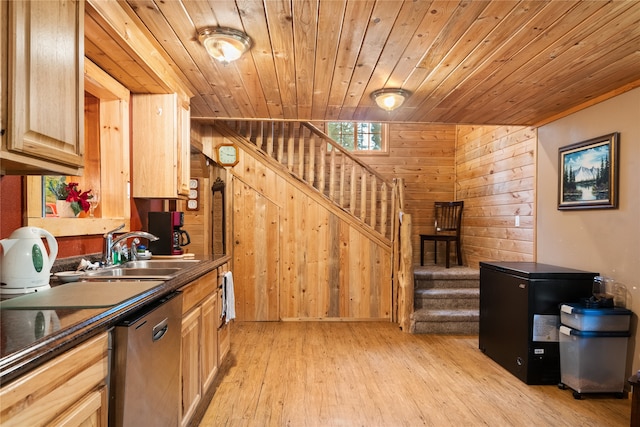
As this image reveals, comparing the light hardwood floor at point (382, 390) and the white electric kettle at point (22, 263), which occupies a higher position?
the white electric kettle at point (22, 263)

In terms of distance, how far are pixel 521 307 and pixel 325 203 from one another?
2.44 meters

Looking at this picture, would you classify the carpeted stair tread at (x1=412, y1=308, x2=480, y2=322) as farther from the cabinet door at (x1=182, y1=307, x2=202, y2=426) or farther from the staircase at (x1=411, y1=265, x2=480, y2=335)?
the cabinet door at (x1=182, y1=307, x2=202, y2=426)

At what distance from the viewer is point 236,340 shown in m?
3.76

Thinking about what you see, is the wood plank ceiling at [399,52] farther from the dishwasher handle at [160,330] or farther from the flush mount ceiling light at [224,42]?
the dishwasher handle at [160,330]

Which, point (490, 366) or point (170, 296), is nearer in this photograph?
point (170, 296)

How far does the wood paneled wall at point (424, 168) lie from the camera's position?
5.86 meters

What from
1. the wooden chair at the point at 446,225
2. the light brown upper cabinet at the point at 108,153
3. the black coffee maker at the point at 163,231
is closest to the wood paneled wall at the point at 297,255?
the wooden chair at the point at 446,225

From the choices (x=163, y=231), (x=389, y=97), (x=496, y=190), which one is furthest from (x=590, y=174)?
(x=163, y=231)

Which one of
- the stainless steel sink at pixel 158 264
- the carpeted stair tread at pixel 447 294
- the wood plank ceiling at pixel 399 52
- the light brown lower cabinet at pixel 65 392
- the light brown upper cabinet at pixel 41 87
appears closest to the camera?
the light brown lower cabinet at pixel 65 392

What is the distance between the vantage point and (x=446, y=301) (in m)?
4.31

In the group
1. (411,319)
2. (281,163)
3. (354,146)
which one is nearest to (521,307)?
(411,319)

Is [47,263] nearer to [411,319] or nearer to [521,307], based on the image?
[521,307]

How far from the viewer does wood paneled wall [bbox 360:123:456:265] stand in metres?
5.86

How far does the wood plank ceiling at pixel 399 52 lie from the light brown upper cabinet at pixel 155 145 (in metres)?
0.13
